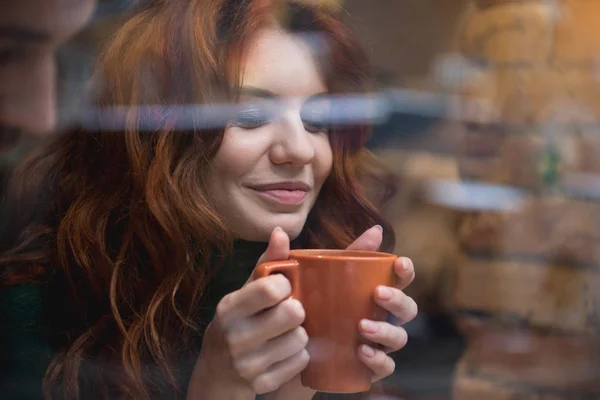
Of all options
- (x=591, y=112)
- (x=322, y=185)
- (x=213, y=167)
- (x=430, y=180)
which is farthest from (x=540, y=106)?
(x=213, y=167)

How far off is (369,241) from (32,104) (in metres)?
0.38

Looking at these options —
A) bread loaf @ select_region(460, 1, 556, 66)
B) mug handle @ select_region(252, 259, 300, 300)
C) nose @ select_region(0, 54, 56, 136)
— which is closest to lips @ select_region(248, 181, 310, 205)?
mug handle @ select_region(252, 259, 300, 300)

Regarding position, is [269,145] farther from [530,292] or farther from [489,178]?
[530,292]

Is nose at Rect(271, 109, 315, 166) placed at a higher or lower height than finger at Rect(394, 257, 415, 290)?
higher

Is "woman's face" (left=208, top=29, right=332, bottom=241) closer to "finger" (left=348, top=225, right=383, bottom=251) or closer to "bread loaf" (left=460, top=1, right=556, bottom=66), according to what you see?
"finger" (left=348, top=225, right=383, bottom=251)

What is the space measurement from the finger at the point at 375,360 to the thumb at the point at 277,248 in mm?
121

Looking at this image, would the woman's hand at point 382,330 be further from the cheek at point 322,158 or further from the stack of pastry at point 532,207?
the stack of pastry at point 532,207

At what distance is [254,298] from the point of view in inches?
27.7

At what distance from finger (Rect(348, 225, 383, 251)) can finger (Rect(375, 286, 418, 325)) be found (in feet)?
0.26

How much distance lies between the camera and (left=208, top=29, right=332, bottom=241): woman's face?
2.53 ft

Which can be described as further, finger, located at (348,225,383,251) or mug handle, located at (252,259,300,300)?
finger, located at (348,225,383,251)

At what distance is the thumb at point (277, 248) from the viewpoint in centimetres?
73

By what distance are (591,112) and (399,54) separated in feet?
1.34

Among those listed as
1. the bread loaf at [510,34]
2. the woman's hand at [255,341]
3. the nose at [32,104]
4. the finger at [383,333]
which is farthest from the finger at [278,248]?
the bread loaf at [510,34]
